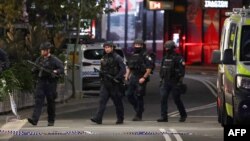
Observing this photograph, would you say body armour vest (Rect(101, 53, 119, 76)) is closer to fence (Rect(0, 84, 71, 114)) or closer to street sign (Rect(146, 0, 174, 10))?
fence (Rect(0, 84, 71, 114))

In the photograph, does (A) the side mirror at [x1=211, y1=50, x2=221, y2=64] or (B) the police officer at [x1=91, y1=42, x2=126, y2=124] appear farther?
(B) the police officer at [x1=91, y1=42, x2=126, y2=124]

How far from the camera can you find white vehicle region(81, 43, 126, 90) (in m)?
24.5

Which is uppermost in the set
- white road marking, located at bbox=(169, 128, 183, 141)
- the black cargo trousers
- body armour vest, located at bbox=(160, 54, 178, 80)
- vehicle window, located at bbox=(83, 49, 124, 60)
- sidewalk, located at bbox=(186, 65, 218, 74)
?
body armour vest, located at bbox=(160, 54, 178, 80)

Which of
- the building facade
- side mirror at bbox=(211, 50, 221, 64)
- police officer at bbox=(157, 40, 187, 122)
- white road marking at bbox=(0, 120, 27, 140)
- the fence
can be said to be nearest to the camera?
side mirror at bbox=(211, 50, 221, 64)

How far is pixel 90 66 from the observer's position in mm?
24484

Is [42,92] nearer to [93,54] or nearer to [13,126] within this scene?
[13,126]

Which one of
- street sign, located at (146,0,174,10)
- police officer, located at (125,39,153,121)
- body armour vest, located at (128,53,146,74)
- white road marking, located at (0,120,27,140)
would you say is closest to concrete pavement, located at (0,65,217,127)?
white road marking, located at (0,120,27,140)

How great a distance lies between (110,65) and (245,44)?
3486mm

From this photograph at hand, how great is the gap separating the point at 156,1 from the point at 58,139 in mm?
32695

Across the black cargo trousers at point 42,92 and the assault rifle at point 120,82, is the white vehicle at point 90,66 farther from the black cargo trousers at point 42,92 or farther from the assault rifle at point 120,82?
the black cargo trousers at point 42,92

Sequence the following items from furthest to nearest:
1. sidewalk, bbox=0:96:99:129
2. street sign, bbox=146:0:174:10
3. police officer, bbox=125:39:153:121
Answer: street sign, bbox=146:0:174:10, sidewalk, bbox=0:96:99:129, police officer, bbox=125:39:153:121

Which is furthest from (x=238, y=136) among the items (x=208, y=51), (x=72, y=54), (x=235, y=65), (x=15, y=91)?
(x=208, y=51)

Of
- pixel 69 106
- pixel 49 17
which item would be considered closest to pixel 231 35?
pixel 69 106

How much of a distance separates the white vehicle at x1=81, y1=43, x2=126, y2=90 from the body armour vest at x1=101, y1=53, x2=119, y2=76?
9472mm
